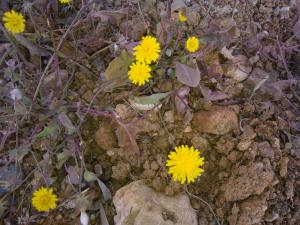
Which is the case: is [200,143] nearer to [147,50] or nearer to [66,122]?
[147,50]

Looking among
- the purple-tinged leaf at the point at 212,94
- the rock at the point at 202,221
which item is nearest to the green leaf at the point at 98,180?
the rock at the point at 202,221

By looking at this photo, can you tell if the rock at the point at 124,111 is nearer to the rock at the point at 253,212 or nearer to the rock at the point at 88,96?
the rock at the point at 88,96

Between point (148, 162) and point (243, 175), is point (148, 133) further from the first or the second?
point (243, 175)

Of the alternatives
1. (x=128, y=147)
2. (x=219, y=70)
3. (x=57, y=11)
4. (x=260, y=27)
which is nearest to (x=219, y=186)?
(x=128, y=147)

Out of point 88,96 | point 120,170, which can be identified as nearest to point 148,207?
point 120,170

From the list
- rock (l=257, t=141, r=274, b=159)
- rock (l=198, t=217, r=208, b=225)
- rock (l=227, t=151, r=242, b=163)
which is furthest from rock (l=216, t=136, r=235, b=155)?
rock (l=198, t=217, r=208, b=225)

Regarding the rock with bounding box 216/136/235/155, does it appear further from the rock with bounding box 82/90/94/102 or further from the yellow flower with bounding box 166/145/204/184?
the rock with bounding box 82/90/94/102
